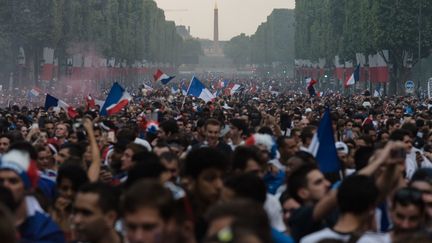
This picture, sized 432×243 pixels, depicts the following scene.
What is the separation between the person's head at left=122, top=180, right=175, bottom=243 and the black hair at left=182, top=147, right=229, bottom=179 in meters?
2.14

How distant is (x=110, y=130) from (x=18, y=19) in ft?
197

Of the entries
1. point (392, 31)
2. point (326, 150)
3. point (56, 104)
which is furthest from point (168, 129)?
point (392, 31)

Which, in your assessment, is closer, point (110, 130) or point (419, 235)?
point (419, 235)

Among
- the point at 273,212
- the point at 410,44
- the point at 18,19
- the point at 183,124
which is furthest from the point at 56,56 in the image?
the point at 273,212

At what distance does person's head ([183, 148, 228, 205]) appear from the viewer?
8.17 m

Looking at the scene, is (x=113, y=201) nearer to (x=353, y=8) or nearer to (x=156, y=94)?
(x=156, y=94)

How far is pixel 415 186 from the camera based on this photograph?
26.6ft

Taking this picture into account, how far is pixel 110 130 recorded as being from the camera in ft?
61.4

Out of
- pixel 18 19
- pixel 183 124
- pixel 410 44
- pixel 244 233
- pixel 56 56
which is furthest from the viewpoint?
pixel 56 56

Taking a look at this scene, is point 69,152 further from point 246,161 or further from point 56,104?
point 56,104

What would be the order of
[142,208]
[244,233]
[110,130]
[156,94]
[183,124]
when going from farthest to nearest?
[156,94]
[183,124]
[110,130]
[142,208]
[244,233]

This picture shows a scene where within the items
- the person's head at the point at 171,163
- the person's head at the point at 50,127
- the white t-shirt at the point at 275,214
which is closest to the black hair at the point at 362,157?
the person's head at the point at 171,163

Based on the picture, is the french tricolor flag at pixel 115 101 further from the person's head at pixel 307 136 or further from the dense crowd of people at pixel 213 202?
the dense crowd of people at pixel 213 202

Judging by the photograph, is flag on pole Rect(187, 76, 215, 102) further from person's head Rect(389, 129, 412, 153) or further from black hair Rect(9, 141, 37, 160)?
black hair Rect(9, 141, 37, 160)
